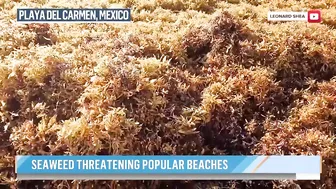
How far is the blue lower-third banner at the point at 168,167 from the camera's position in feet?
5.28

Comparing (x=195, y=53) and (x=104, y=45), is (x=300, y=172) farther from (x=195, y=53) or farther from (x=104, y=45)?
(x=104, y=45)

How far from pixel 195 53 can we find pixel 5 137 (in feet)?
2.23

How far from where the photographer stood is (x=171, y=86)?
1.70 metres

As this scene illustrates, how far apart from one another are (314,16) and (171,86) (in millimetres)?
554

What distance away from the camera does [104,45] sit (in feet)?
5.80

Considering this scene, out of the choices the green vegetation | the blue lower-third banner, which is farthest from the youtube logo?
the blue lower-third banner

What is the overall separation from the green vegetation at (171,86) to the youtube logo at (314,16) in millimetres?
22

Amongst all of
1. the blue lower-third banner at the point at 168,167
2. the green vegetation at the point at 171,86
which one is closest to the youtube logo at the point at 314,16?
the green vegetation at the point at 171,86

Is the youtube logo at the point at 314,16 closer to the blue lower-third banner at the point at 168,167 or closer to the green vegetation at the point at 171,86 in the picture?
the green vegetation at the point at 171,86

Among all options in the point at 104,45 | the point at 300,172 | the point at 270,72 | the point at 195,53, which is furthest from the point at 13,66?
the point at 300,172

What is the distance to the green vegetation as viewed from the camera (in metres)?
1.62

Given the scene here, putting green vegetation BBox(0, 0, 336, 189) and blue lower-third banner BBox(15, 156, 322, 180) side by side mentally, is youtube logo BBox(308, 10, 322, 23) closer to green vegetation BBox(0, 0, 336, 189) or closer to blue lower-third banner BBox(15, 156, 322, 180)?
green vegetation BBox(0, 0, 336, 189)

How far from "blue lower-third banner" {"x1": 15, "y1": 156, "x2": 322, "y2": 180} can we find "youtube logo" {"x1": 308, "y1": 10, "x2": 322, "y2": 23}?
0.49 meters

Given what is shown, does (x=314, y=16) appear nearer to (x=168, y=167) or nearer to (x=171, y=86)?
(x=171, y=86)
